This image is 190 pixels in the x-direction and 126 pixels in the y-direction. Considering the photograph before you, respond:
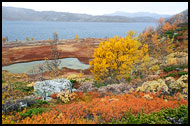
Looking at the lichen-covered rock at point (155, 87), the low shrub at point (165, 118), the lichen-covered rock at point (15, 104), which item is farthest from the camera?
the lichen-covered rock at point (155, 87)

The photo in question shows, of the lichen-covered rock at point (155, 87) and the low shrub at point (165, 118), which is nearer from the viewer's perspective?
the low shrub at point (165, 118)

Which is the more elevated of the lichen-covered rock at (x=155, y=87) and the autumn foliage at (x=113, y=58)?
the autumn foliage at (x=113, y=58)

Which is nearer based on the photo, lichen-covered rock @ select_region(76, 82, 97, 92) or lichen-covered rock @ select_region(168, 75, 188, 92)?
lichen-covered rock @ select_region(168, 75, 188, 92)

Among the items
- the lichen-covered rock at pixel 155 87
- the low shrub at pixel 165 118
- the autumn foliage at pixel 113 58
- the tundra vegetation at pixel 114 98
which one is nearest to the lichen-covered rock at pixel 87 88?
the tundra vegetation at pixel 114 98

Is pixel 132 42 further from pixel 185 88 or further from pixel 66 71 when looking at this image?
pixel 66 71

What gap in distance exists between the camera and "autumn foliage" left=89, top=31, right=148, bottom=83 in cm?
1893

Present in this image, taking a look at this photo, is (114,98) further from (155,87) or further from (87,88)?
(87,88)

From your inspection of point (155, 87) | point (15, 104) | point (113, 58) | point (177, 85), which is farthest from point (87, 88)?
point (177, 85)

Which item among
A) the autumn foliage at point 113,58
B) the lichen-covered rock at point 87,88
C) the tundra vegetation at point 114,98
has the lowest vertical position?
the lichen-covered rock at point 87,88

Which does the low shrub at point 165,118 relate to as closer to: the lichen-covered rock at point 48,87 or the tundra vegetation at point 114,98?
the tundra vegetation at point 114,98

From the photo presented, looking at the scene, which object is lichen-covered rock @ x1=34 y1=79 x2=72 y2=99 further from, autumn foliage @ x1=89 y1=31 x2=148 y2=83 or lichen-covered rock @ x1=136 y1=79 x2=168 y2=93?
lichen-covered rock @ x1=136 y1=79 x2=168 y2=93

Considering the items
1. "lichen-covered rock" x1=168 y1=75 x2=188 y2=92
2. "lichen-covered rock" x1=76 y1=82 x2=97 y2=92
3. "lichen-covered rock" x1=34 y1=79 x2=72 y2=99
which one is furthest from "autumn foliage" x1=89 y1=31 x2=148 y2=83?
"lichen-covered rock" x1=168 y1=75 x2=188 y2=92

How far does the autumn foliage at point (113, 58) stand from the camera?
62.1ft

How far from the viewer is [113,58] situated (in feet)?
62.0
